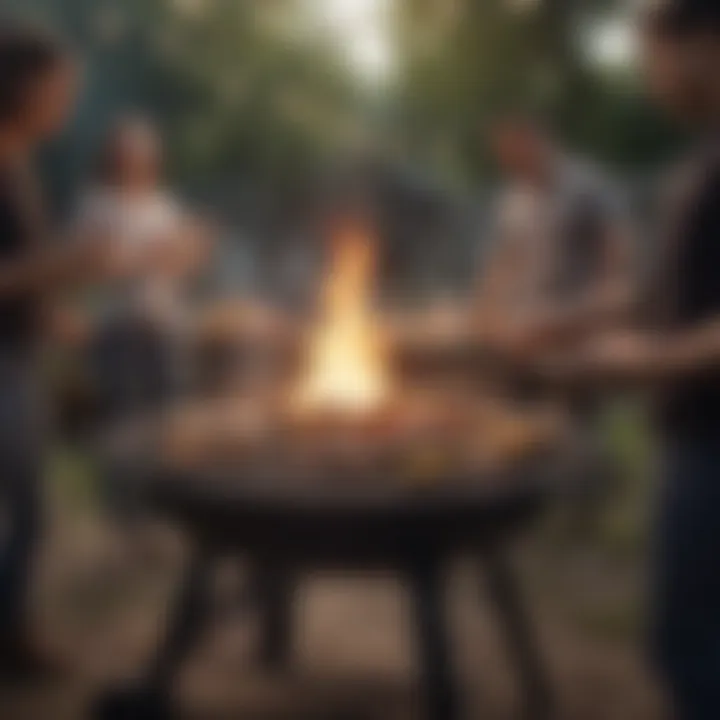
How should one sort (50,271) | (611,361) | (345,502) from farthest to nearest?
(50,271), (611,361), (345,502)

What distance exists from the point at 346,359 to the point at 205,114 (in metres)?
0.36

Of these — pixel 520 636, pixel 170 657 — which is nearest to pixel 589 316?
pixel 520 636

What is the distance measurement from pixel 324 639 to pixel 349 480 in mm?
262

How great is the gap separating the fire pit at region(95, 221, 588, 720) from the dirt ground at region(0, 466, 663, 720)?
3 cm

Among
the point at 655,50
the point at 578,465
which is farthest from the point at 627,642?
the point at 655,50

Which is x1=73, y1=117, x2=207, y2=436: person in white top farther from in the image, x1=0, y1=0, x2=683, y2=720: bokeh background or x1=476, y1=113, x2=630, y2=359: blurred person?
x1=476, y1=113, x2=630, y2=359: blurred person

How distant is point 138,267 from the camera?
1.83 metres

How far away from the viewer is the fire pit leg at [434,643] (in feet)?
5.64

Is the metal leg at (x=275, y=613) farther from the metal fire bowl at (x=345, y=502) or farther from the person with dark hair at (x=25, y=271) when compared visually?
the person with dark hair at (x=25, y=271)

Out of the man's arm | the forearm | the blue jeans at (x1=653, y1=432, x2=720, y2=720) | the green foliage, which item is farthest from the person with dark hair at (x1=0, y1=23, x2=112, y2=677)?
the blue jeans at (x1=653, y1=432, x2=720, y2=720)

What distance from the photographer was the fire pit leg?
1.72 m

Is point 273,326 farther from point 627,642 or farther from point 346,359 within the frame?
point 627,642

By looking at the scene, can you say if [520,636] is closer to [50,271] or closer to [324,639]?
[324,639]

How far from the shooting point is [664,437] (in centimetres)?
172
